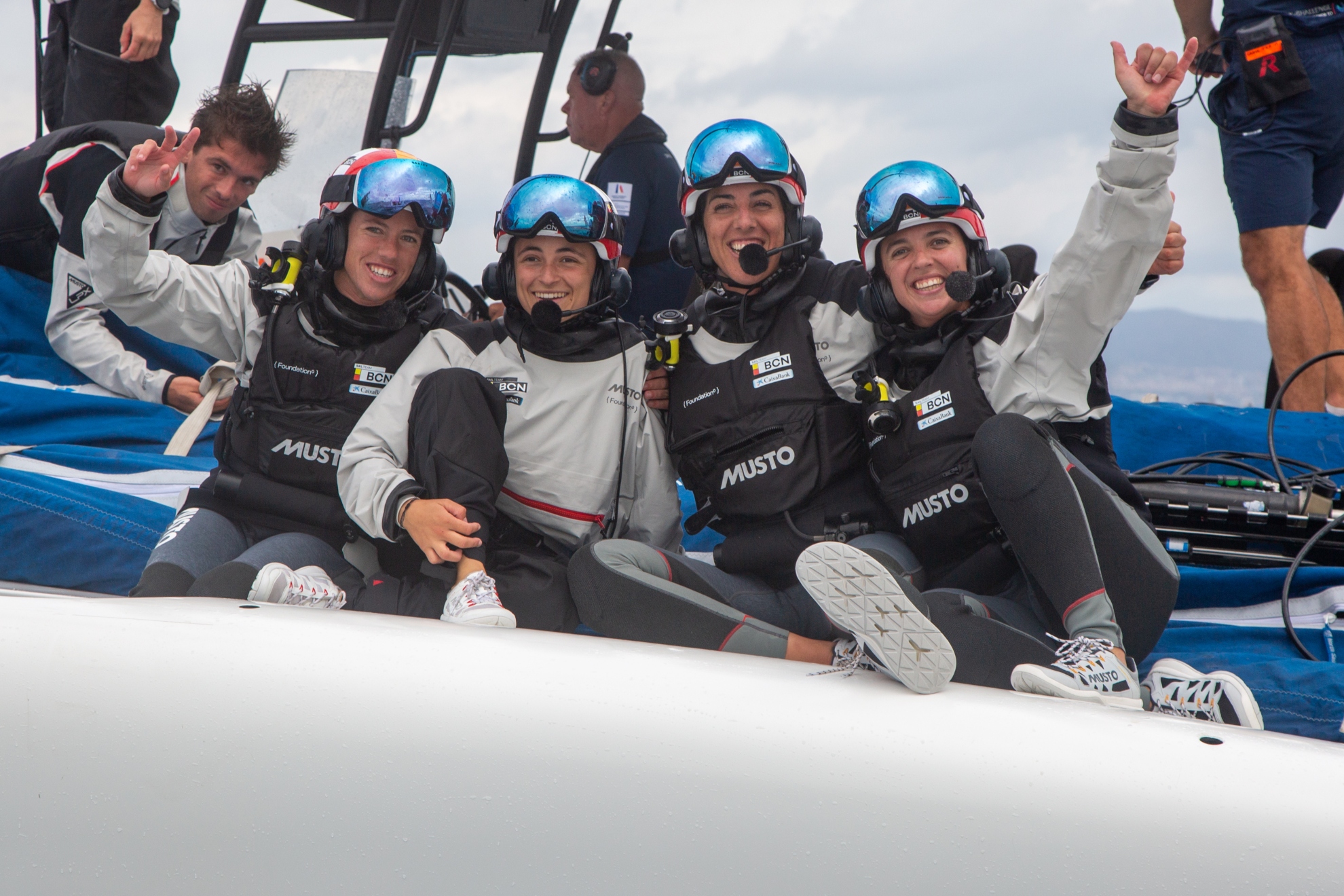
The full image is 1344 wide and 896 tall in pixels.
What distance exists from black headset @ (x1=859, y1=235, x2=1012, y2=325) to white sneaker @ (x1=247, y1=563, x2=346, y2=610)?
97 cm

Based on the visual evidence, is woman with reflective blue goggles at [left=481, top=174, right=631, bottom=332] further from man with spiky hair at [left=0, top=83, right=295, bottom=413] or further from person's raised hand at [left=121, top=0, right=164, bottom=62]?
person's raised hand at [left=121, top=0, right=164, bottom=62]

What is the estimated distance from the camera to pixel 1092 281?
1501mm

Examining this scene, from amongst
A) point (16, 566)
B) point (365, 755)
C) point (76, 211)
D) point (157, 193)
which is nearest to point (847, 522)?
point (365, 755)

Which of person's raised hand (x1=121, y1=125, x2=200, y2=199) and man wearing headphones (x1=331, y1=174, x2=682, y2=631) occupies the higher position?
person's raised hand (x1=121, y1=125, x2=200, y2=199)

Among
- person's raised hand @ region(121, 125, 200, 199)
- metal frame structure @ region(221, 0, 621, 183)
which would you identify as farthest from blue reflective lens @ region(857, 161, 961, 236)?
metal frame structure @ region(221, 0, 621, 183)

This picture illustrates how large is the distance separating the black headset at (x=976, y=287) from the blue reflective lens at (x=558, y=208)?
1.61 ft

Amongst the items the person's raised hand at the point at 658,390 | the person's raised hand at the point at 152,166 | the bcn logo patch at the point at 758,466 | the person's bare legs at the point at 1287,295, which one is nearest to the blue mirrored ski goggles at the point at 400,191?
the person's raised hand at the point at 152,166

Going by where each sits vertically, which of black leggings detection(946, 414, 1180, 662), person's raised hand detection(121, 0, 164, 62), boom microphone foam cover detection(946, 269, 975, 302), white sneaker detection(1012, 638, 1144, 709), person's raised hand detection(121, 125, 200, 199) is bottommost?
white sneaker detection(1012, 638, 1144, 709)

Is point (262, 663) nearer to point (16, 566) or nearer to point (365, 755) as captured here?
point (365, 755)

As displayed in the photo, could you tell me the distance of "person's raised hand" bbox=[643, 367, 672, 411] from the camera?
6.04ft

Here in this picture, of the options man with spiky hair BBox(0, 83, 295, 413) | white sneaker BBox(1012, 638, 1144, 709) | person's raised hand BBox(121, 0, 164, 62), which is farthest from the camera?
person's raised hand BBox(121, 0, 164, 62)

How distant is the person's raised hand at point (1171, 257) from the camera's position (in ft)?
Result: 5.44

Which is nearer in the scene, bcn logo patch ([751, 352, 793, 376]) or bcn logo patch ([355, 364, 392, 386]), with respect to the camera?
bcn logo patch ([751, 352, 793, 376])

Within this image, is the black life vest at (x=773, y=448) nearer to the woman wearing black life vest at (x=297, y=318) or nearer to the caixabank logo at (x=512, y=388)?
the caixabank logo at (x=512, y=388)
